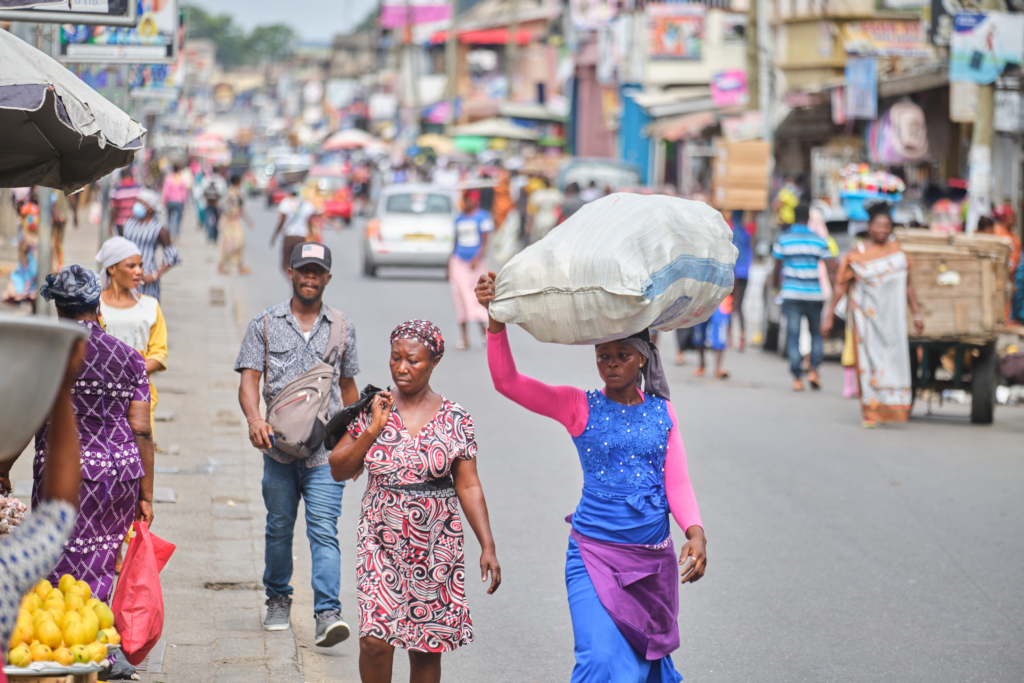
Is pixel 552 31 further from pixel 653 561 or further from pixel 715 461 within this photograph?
pixel 653 561

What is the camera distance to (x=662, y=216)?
14.5 feet

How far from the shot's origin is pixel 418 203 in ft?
83.9

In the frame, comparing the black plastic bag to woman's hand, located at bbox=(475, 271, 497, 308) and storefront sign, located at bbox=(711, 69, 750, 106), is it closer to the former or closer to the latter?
woman's hand, located at bbox=(475, 271, 497, 308)

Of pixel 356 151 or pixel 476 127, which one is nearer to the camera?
pixel 476 127

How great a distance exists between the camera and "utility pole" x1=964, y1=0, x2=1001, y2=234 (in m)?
16.2

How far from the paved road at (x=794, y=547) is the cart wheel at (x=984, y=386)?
23cm

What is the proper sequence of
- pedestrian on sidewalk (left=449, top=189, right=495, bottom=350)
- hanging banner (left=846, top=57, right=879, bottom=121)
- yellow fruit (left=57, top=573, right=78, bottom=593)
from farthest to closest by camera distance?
hanging banner (left=846, top=57, right=879, bottom=121)
pedestrian on sidewalk (left=449, top=189, right=495, bottom=350)
yellow fruit (left=57, top=573, right=78, bottom=593)

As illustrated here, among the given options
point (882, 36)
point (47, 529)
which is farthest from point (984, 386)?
point (882, 36)

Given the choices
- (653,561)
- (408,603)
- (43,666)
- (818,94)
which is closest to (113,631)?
(43,666)

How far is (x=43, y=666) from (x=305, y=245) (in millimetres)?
2691

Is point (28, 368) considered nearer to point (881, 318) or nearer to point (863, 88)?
point (881, 318)

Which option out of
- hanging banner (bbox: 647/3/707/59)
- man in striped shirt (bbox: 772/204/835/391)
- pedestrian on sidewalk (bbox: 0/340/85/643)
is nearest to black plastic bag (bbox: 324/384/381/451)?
pedestrian on sidewalk (bbox: 0/340/85/643)

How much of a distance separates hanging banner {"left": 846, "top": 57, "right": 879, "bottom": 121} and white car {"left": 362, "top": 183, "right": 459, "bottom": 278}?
7430 millimetres

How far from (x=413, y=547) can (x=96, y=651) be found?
3.78 ft
